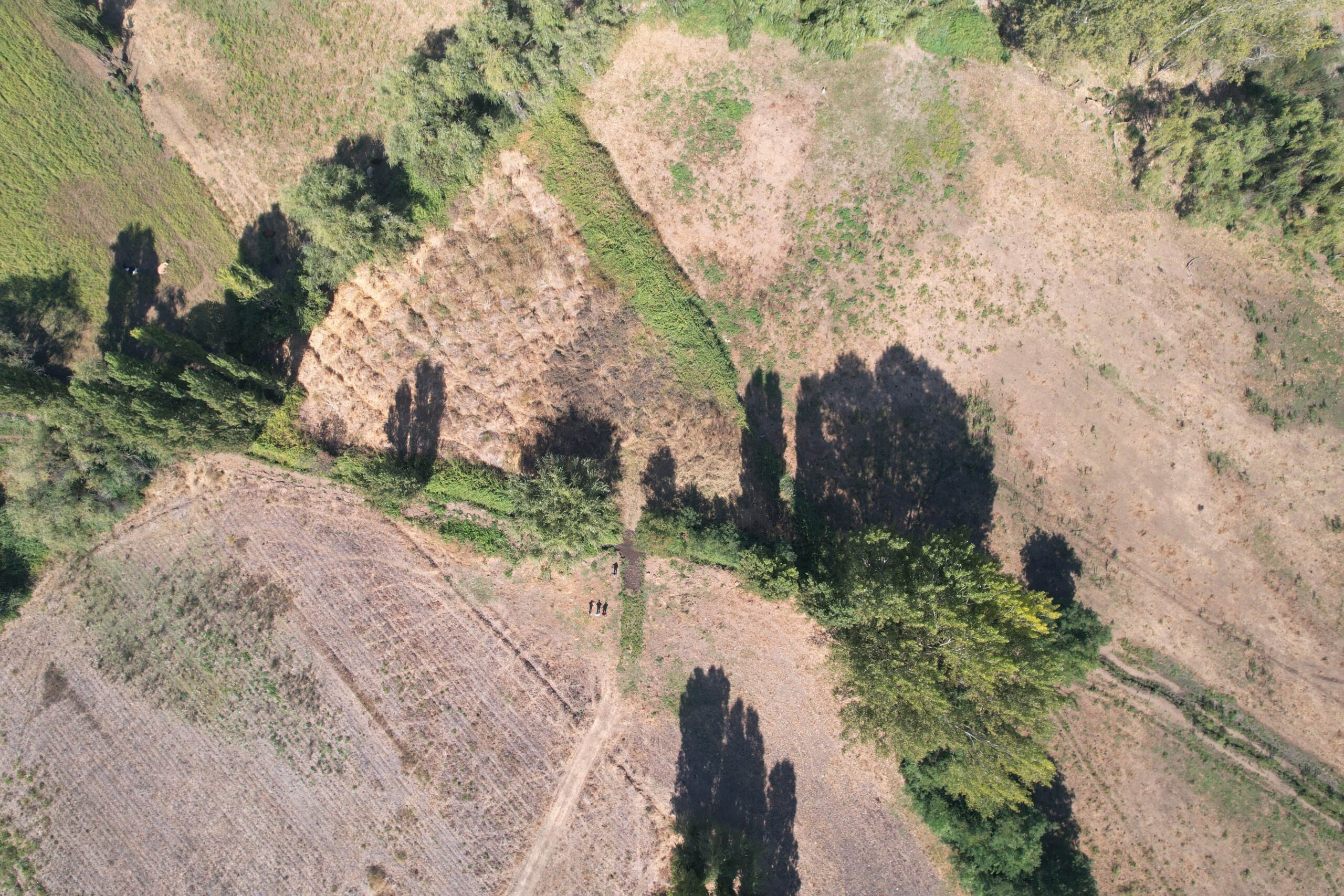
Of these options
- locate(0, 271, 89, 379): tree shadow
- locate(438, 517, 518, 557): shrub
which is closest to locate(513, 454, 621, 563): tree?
locate(438, 517, 518, 557): shrub

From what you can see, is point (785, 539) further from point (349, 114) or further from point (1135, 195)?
point (349, 114)

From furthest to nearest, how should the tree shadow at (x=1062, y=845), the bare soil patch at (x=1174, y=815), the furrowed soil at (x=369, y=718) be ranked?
the bare soil patch at (x=1174, y=815) < the furrowed soil at (x=369, y=718) < the tree shadow at (x=1062, y=845)

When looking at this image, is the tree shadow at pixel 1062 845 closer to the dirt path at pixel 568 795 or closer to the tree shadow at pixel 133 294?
the dirt path at pixel 568 795

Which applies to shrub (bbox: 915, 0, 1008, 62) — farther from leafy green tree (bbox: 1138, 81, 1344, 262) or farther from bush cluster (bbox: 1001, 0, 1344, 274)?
leafy green tree (bbox: 1138, 81, 1344, 262)

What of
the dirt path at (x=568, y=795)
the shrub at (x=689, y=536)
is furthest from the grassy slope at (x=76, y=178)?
the dirt path at (x=568, y=795)

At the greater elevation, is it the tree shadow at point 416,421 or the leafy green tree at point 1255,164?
the leafy green tree at point 1255,164

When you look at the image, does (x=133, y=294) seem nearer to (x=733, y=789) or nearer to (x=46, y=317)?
(x=46, y=317)
